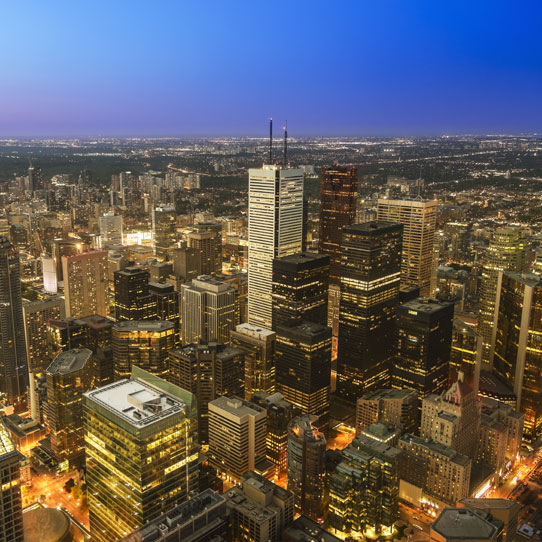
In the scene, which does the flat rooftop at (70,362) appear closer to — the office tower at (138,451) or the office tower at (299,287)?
the office tower at (138,451)

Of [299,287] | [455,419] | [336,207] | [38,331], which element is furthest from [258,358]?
[336,207]

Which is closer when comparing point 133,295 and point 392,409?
point 392,409

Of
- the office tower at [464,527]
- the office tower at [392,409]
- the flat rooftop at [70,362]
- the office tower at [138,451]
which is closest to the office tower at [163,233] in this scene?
the flat rooftop at [70,362]

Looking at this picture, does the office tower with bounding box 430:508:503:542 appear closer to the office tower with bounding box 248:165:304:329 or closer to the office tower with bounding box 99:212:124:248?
the office tower with bounding box 248:165:304:329

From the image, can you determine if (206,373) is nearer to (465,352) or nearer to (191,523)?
(191,523)

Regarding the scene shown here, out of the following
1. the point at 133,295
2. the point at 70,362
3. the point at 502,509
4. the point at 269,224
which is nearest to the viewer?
the point at 502,509

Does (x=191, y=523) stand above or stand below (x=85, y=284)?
above
